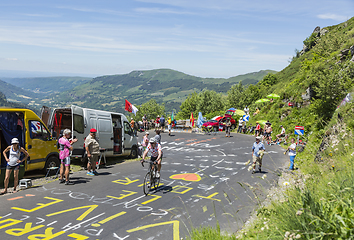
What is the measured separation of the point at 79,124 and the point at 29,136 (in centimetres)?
310

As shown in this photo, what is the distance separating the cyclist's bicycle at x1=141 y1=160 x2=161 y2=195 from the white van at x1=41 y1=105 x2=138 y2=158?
5.54 meters

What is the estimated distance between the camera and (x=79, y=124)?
1398 centimetres

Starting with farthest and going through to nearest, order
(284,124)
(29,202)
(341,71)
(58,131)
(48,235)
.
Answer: (284,124) < (341,71) < (58,131) < (29,202) < (48,235)

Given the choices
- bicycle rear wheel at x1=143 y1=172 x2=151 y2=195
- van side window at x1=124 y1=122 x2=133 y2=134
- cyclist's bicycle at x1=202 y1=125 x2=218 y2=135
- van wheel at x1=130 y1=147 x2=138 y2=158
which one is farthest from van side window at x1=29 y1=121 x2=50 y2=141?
cyclist's bicycle at x1=202 y1=125 x2=218 y2=135

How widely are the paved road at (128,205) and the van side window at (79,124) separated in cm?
241

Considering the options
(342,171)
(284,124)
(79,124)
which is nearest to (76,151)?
(79,124)

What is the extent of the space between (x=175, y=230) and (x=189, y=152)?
1438cm

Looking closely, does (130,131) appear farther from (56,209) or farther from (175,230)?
(175,230)

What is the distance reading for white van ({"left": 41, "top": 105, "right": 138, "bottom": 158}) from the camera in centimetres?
1386

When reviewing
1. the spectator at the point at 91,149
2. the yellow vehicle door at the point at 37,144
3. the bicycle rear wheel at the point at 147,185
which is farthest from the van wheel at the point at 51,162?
the bicycle rear wheel at the point at 147,185

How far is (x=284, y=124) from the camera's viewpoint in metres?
28.7

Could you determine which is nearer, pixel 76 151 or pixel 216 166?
pixel 76 151

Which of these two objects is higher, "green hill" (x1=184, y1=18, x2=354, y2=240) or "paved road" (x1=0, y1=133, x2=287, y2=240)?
"green hill" (x1=184, y1=18, x2=354, y2=240)

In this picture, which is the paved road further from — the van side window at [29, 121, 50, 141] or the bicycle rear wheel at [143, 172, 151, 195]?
the van side window at [29, 121, 50, 141]
